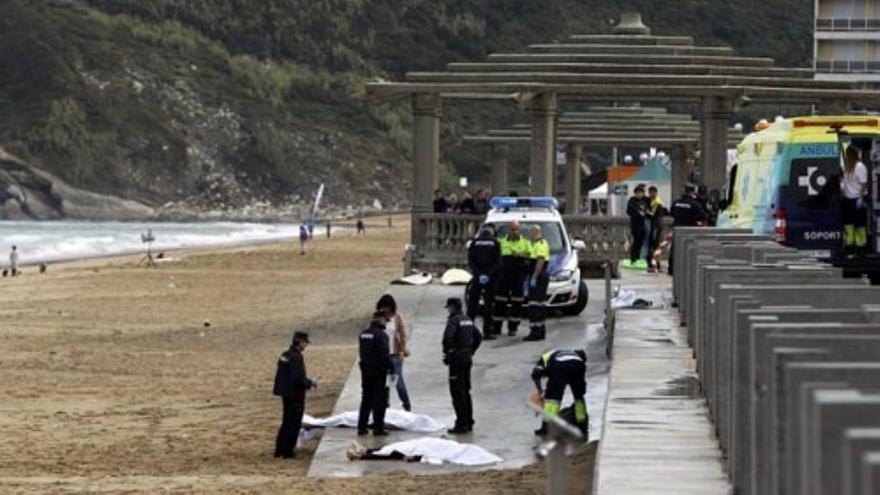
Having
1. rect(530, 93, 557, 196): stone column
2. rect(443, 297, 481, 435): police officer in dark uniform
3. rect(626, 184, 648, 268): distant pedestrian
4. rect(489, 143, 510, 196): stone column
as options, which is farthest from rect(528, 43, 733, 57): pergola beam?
rect(489, 143, 510, 196): stone column

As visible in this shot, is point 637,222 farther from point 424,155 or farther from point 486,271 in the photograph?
point 486,271

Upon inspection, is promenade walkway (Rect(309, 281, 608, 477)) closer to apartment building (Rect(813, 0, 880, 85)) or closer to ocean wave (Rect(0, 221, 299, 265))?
ocean wave (Rect(0, 221, 299, 265))

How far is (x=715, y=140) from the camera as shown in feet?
120

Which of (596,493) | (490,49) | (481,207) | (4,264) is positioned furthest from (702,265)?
(490,49)

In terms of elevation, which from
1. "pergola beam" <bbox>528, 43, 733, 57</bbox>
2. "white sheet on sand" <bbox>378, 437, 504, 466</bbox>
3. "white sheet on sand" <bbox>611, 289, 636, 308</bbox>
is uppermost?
"pergola beam" <bbox>528, 43, 733, 57</bbox>

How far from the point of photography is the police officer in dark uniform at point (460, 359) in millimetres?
20078

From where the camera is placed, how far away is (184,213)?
138m

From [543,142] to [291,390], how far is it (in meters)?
16.9

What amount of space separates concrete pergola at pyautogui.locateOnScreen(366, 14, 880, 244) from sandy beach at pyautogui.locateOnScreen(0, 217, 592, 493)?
144 inches

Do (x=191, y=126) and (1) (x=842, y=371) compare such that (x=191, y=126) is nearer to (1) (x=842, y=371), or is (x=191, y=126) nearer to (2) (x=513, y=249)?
(2) (x=513, y=249)

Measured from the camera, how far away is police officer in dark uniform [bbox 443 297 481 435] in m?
20.1

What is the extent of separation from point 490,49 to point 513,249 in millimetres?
134058

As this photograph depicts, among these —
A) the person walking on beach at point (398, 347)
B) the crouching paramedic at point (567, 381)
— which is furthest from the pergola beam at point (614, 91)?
the crouching paramedic at point (567, 381)

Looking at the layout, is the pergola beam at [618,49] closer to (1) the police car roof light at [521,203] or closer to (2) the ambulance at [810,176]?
(1) the police car roof light at [521,203]
